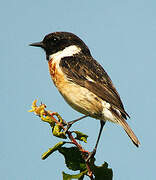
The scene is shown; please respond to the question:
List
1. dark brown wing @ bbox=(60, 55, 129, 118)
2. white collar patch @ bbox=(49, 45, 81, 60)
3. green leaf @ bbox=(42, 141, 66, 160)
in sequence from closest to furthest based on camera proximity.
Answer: green leaf @ bbox=(42, 141, 66, 160) < dark brown wing @ bbox=(60, 55, 129, 118) < white collar patch @ bbox=(49, 45, 81, 60)

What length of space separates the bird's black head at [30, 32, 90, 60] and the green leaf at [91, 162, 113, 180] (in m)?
3.55

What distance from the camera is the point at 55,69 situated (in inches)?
231

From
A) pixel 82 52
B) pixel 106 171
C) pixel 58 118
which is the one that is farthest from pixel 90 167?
pixel 82 52

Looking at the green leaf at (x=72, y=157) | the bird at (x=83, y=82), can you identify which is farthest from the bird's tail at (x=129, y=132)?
the green leaf at (x=72, y=157)

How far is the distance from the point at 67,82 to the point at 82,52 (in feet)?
3.35

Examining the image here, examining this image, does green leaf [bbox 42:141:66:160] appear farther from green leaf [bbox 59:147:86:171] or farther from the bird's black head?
the bird's black head

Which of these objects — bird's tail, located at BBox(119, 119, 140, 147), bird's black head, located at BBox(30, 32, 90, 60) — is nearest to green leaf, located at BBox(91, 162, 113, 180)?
bird's tail, located at BBox(119, 119, 140, 147)

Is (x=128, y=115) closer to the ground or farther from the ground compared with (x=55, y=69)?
closer to the ground

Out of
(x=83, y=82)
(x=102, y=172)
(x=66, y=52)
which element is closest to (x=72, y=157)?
(x=102, y=172)

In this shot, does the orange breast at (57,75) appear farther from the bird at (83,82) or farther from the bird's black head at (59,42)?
the bird's black head at (59,42)

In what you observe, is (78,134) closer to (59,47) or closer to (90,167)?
(90,167)

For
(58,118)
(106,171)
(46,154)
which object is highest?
(58,118)

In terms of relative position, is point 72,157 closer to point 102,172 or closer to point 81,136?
point 81,136

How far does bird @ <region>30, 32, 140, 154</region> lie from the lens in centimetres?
530
